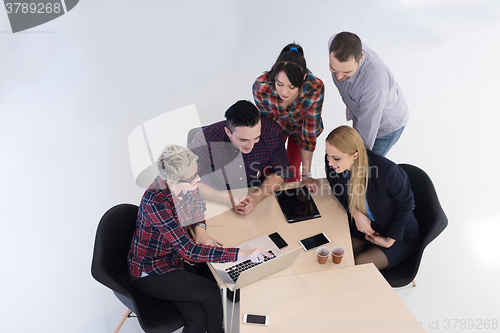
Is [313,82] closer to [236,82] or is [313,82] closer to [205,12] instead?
[236,82]

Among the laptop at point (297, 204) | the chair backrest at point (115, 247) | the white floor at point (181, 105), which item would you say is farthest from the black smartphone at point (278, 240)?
the white floor at point (181, 105)

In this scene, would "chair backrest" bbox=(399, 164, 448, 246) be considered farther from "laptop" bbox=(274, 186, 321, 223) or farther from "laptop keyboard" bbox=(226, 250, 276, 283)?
"laptop keyboard" bbox=(226, 250, 276, 283)

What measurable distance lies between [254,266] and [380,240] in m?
0.93

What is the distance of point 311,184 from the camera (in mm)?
2496

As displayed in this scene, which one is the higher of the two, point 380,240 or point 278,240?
point 278,240

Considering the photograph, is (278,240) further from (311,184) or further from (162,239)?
(162,239)

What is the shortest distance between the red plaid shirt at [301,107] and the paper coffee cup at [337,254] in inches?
37.2

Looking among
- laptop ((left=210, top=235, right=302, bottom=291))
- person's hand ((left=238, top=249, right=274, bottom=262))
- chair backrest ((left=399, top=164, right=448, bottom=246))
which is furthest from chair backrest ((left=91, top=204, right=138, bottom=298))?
chair backrest ((left=399, top=164, right=448, bottom=246))

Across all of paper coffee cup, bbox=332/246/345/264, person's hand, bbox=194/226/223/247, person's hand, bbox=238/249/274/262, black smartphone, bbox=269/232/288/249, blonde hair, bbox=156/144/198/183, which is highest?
blonde hair, bbox=156/144/198/183

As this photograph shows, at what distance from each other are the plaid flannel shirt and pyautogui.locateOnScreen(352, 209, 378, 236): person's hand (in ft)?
1.90

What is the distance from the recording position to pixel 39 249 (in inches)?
118

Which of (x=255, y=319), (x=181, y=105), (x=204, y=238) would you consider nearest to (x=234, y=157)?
(x=204, y=238)

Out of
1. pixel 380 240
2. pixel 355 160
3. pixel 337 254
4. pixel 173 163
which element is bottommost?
pixel 380 240

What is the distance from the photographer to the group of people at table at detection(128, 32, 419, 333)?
6.54 feet
